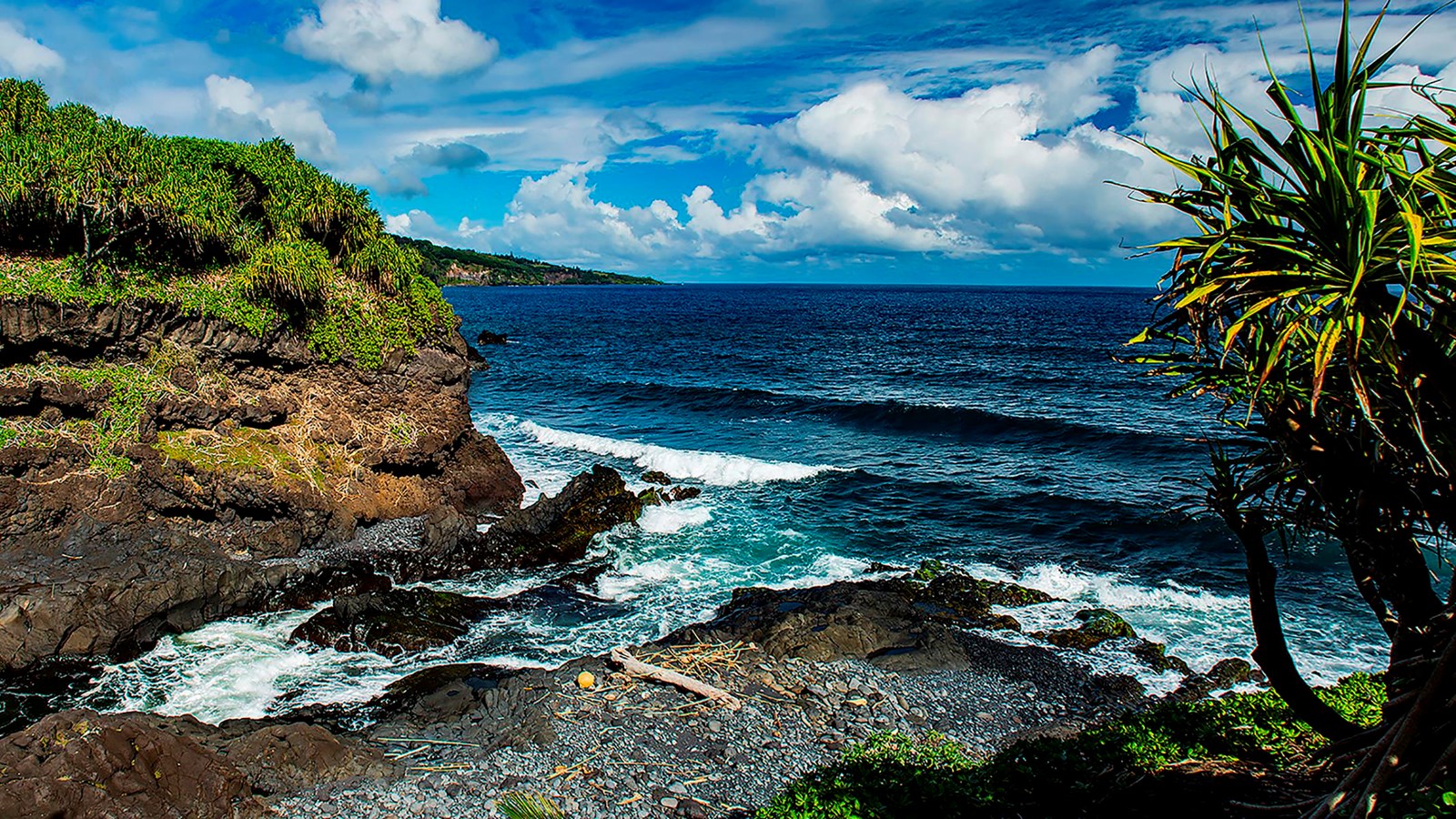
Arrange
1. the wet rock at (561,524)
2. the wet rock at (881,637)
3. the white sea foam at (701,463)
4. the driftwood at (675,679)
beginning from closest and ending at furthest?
the driftwood at (675,679), the wet rock at (881,637), the wet rock at (561,524), the white sea foam at (701,463)

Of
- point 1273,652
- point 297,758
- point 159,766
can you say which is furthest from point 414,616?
point 1273,652

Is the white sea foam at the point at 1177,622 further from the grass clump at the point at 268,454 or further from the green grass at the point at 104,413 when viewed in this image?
the green grass at the point at 104,413

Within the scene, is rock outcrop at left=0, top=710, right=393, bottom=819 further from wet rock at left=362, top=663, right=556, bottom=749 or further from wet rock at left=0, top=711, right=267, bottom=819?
wet rock at left=362, top=663, right=556, bottom=749

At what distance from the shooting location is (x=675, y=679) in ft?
41.7

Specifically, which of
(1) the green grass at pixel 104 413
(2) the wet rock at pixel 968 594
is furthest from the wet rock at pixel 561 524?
(2) the wet rock at pixel 968 594

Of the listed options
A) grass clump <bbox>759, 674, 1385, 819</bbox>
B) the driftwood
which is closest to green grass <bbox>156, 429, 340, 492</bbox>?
the driftwood

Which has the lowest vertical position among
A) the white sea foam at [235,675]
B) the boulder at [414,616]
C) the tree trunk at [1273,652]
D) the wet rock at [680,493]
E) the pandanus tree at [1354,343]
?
the white sea foam at [235,675]

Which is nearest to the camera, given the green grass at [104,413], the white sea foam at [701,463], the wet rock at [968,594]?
the green grass at [104,413]

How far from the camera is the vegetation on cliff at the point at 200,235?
58.5 feet

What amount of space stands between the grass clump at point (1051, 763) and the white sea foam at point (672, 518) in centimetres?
1198

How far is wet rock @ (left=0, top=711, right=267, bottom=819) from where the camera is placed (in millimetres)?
8148

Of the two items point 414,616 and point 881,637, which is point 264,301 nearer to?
point 414,616

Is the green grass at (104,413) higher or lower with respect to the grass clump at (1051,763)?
higher

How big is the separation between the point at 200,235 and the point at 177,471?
623 cm
